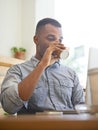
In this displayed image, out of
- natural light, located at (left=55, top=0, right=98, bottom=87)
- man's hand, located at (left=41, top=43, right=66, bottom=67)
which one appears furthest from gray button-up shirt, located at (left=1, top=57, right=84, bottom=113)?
natural light, located at (left=55, top=0, right=98, bottom=87)

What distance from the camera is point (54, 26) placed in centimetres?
174

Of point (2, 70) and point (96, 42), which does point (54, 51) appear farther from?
point (96, 42)

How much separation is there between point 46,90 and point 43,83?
5 cm

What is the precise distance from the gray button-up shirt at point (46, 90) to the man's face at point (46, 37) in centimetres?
9

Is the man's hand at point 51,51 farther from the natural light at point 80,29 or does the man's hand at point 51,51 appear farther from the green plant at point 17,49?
the green plant at point 17,49

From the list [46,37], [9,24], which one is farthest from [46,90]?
[9,24]

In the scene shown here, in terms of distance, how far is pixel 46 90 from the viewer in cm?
158

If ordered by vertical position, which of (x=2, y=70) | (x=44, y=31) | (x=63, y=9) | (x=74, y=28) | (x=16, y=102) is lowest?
(x=16, y=102)

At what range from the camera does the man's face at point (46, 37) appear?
169 cm

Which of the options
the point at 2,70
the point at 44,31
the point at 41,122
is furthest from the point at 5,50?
the point at 41,122

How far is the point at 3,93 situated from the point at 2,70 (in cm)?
129

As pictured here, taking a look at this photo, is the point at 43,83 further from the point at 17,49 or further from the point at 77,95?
the point at 17,49

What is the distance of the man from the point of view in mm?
1346

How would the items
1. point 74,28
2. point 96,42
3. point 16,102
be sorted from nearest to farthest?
point 16,102
point 96,42
point 74,28
